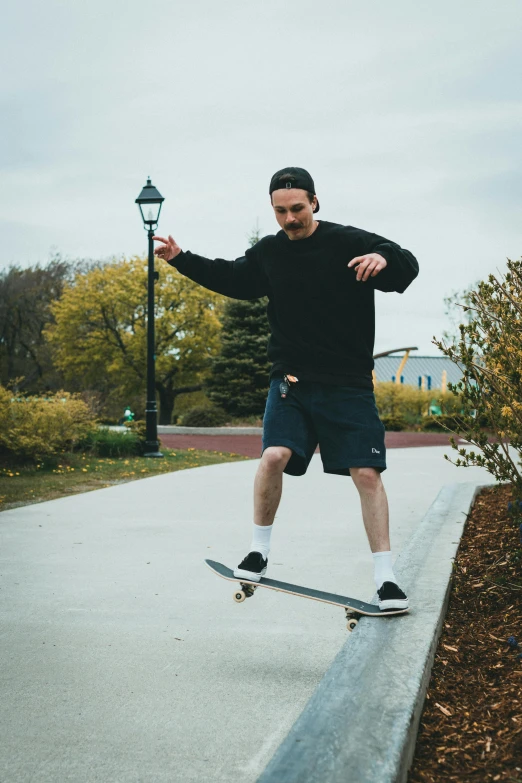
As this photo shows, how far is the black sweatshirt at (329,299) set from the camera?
365 cm

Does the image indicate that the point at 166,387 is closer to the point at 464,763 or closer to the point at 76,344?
the point at 76,344

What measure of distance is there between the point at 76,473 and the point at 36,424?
94 cm

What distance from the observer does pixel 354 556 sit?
18.1 feet

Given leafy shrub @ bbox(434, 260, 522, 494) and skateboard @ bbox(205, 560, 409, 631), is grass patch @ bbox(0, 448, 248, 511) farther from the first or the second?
leafy shrub @ bbox(434, 260, 522, 494)

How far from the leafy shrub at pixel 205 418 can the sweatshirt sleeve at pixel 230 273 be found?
75.3 ft

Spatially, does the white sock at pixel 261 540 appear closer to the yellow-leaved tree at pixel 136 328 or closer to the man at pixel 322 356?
the man at pixel 322 356

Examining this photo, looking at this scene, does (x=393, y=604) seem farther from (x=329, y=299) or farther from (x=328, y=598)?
(x=329, y=299)

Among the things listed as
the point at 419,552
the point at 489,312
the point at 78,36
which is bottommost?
the point at 419,552

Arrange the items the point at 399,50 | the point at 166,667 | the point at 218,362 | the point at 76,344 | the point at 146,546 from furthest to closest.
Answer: the point at 76,344, the point at 218,362, the point at 399,50, the point at 146,546, the point at 166,667

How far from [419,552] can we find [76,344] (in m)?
34.7

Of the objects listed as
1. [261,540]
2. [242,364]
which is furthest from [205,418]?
[261,540]

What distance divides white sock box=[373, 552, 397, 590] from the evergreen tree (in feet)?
82.8

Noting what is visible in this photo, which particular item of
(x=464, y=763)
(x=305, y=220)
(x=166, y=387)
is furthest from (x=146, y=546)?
(x=166, y=387)

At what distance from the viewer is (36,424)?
11.7 m
